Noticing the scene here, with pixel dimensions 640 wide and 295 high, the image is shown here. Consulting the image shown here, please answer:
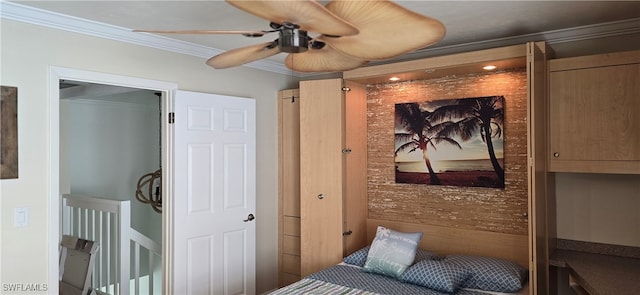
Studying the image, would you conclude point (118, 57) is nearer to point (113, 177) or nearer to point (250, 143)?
point (250, 143)

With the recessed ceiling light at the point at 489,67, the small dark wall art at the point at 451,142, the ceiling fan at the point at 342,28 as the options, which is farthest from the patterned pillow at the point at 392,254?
the ceiling fan at the point at 342,28

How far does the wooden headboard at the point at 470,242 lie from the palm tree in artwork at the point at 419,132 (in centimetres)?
42

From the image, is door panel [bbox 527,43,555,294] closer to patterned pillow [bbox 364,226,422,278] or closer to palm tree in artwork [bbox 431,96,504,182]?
palm tree in artwork [bbox 431,96,504,182]

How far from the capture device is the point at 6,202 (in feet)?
A: 8.17

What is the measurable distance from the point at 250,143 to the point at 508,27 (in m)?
2.23

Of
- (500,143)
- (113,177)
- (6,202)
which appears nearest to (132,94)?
(113,177)

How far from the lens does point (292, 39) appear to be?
1.70 m

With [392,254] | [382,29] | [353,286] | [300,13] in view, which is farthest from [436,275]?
[300,13]

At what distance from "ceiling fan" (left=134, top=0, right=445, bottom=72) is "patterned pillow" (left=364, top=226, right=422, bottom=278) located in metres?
1.58

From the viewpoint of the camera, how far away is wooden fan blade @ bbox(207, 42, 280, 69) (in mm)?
1902

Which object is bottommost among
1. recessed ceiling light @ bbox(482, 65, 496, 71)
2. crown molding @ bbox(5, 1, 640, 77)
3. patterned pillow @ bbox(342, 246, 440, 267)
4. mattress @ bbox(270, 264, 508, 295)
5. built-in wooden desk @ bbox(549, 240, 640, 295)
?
mattress @ bbox(270, 264, 508, 295)

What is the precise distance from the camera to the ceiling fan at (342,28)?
1.38 m

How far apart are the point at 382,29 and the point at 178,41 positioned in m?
2.15

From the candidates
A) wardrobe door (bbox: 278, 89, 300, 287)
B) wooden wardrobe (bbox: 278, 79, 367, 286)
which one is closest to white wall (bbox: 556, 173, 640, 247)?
wooden wardrobe (bbox: 278, 79, 367, 286)
